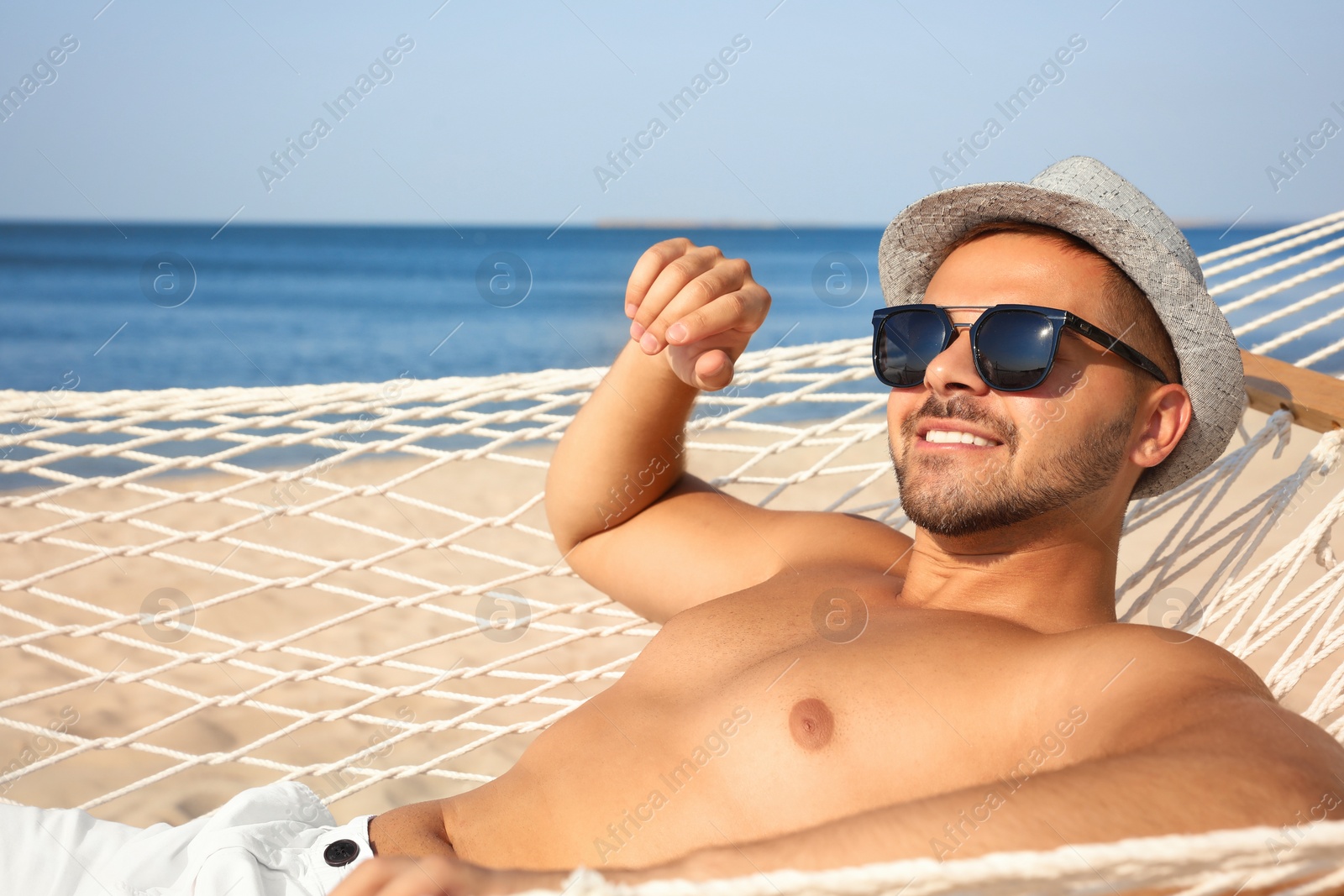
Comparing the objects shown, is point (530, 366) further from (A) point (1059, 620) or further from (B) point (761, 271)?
(B) point (761, 271)

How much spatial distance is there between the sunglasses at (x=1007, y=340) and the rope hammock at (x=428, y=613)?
1.08ft

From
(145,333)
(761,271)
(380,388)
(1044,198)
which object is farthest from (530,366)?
(761,271)

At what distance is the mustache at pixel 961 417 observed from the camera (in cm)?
113

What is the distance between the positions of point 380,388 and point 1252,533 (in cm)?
151

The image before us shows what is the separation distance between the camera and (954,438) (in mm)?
1168

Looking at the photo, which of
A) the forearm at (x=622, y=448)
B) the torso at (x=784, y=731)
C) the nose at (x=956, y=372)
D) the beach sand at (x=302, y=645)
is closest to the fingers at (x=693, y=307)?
the forearm at (x=622, y=448)

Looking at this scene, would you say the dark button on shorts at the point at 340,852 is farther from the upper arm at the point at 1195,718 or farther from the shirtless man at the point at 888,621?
the upper arm at the point at 1195,718

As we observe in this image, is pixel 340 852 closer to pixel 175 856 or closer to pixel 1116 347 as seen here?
pixel 175 856

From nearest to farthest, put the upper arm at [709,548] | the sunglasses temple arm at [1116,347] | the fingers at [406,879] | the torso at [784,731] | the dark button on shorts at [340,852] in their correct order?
the fingers at [406,879]
the torso at [784,731]
the dark button on shorts at [340,852]
the sunglasses temple arm at [1116,347]
the upper arm at [709,548]

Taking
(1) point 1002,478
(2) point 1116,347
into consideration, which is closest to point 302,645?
(1) point 1002,478

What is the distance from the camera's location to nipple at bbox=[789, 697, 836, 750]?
3.15 ft

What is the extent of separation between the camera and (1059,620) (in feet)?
3.76

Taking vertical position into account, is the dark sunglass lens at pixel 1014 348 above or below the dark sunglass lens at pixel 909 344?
below

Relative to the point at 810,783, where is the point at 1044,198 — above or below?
above
